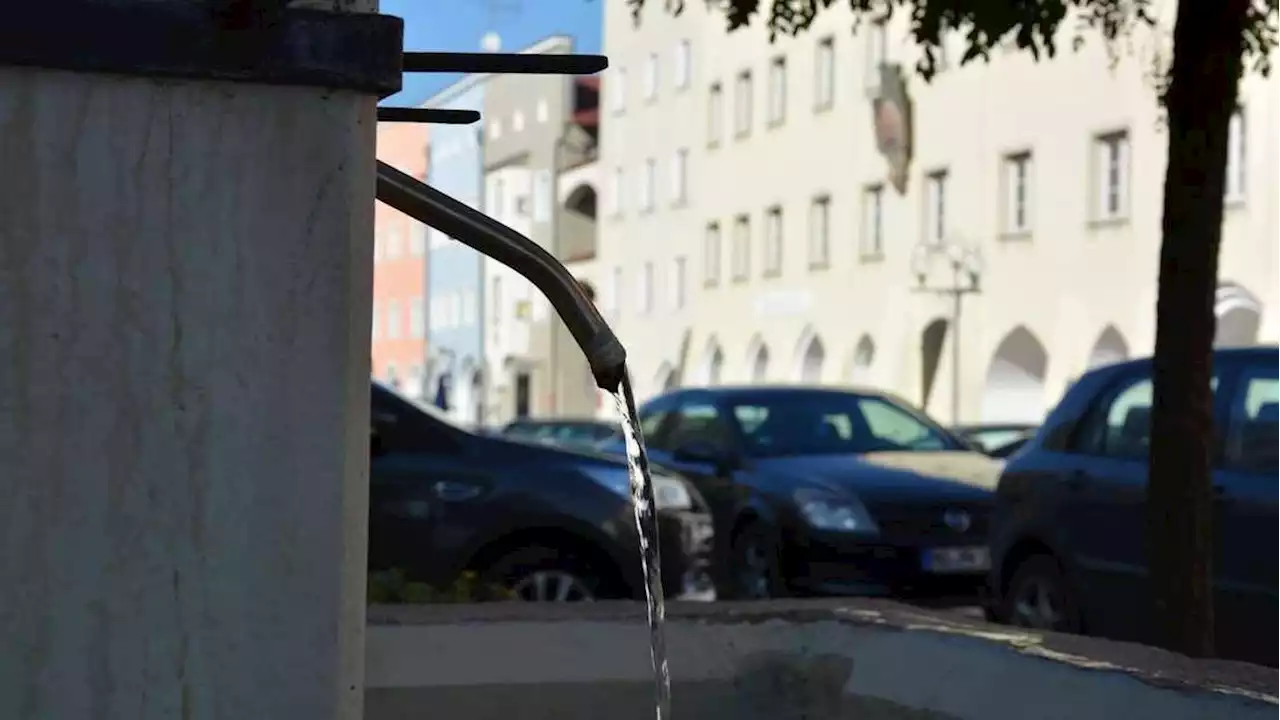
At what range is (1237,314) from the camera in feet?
98.4

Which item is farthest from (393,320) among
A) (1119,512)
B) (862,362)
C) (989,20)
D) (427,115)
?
(427,115)

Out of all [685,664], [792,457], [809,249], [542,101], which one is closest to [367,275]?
[685,664]

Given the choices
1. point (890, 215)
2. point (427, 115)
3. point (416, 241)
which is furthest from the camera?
point (416, 241)

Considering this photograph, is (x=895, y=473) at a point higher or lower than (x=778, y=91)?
lower

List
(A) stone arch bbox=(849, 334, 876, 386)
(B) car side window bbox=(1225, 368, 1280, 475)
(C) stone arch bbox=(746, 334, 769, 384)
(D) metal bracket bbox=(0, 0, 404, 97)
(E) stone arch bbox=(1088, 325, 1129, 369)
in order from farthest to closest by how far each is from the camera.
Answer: (C) stone arch bbox=(746, 334, 769, 384)
(A) stone arch bbox=(849, 334, 876, 386)
(E) stone arch bbox=(1088, 325, 1129, 369)
(B) car side window bbox=(1225, 368, 1280, 475)
(D) metal bracket bbox=(0, 0, 404, 97)

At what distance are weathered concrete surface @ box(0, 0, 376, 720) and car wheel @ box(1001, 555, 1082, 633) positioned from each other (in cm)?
707

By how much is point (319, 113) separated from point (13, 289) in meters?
0.41

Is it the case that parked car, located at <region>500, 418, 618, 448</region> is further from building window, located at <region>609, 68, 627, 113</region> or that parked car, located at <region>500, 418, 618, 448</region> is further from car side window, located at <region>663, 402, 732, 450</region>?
building window, located at <region>609, 68, 627, 113</region>

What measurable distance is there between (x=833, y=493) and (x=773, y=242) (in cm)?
3494

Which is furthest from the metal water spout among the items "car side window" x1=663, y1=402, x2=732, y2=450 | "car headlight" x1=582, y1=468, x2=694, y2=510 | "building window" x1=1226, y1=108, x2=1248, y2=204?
"building window" x1=1226, y1=108, x2=1248, y2=204

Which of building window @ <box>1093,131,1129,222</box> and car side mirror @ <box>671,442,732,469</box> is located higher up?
building window @ <box>1093,131,1129,222</box>

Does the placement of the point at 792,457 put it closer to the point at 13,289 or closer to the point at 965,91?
the point at 13,289

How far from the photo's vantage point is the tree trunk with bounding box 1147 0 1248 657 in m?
6.10

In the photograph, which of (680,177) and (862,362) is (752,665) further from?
(680,177)
